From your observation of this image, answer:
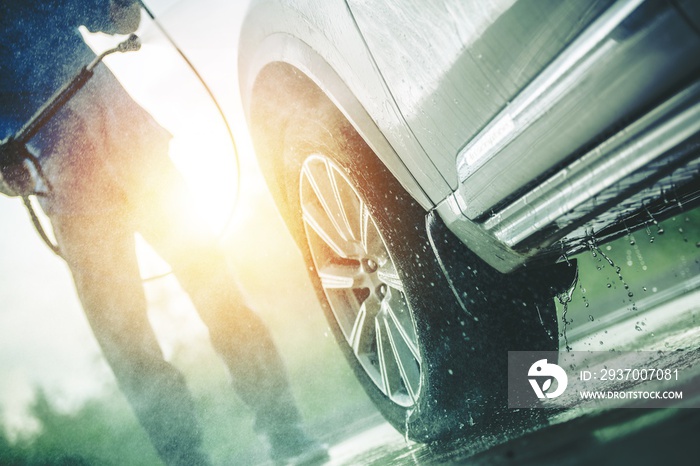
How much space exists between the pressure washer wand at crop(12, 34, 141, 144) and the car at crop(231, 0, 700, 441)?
95cm

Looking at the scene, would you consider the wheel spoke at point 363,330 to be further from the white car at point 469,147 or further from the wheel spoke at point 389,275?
the wheel spoke at point 389,275

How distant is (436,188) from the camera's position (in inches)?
39.3

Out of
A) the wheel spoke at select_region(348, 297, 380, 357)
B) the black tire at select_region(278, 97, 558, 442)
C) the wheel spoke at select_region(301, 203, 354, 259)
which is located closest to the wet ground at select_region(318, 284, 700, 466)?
the black tire at select_region(278, 97, 558, 442)

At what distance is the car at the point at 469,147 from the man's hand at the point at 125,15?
105cm

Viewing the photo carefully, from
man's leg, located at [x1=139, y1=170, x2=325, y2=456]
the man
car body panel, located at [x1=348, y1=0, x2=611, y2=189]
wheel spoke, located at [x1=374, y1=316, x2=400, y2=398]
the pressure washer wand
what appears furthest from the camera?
man's leg, located at [x1=139, y1=170, x2=325, y2=456]

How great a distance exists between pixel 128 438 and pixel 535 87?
393 cm

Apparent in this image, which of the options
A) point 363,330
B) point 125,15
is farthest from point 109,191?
point 363,330

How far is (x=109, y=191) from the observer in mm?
2467

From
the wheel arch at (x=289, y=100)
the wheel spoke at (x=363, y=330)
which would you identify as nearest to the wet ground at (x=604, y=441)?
the wheel spoke at (x=363, y=330)

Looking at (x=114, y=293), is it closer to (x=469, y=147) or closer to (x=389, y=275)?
(x=389, y=275)

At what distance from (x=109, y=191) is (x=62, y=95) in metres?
0.61

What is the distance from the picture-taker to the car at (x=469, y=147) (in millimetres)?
595

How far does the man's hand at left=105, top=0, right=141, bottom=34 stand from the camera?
7.03 ft

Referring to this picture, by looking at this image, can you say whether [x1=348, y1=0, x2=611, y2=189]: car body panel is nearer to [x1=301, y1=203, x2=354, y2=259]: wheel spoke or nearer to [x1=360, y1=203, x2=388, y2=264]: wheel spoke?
[x1=360, y1=203, x2=388, y2=264]: wheel spoke
